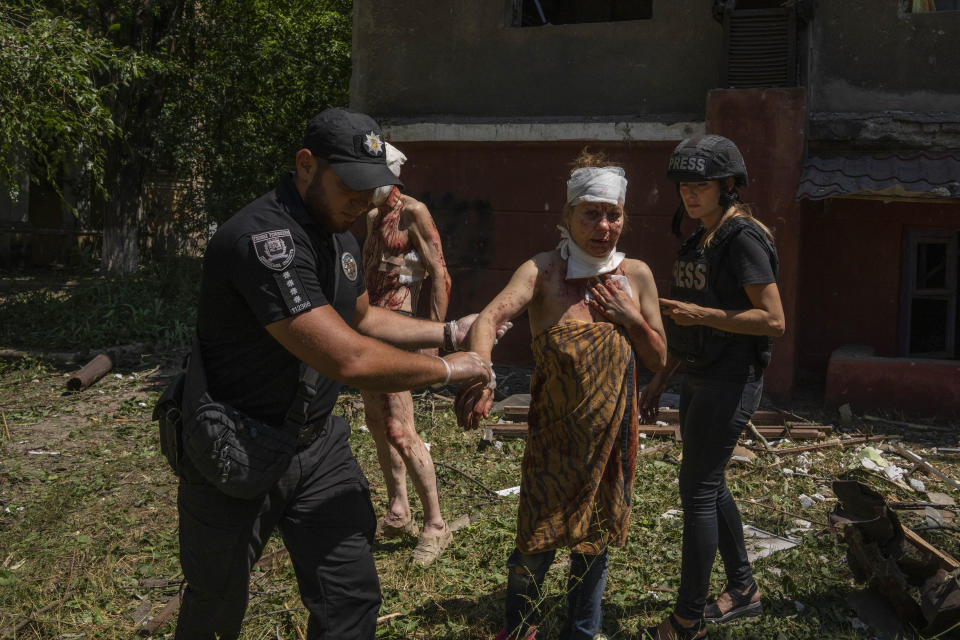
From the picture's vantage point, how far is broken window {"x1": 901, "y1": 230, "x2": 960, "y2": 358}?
9109mm

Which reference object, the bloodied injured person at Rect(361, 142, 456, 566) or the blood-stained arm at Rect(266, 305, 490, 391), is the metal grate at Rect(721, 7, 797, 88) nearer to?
the bloodied injured person at Rect(361, 142, 456, 566)

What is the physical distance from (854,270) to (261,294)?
8.24 metres

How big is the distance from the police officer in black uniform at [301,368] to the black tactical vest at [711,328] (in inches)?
43.6

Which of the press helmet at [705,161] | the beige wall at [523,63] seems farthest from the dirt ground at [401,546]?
the beige wall at [523,63]

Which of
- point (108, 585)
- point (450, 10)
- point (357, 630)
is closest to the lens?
point (357, 630)

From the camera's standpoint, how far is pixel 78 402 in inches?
332

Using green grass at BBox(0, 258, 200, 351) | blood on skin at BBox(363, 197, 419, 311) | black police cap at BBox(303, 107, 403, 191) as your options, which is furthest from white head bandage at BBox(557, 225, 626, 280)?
green grass at BBox(0, 258, 200, 351)

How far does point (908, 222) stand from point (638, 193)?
285 centimetres

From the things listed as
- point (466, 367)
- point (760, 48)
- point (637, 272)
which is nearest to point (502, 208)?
point (760, 48)

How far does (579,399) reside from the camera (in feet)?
10.7

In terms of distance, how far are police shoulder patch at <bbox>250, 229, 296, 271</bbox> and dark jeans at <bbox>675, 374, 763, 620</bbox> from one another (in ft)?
6.27

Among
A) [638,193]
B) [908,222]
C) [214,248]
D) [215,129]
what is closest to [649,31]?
[638,193]

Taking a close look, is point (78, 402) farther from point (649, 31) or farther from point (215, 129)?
point (215, 129)

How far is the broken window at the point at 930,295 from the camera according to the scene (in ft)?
29.9
